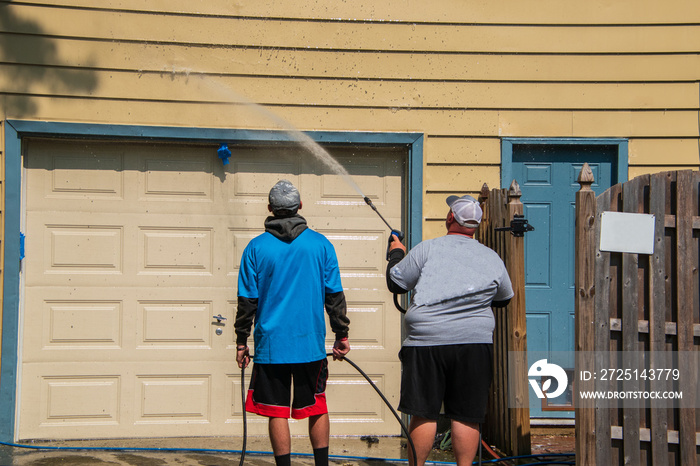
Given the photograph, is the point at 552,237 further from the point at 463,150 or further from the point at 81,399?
the point at 81,399

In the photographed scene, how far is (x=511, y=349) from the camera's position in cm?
487

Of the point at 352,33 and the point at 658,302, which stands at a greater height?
the point at 352,33

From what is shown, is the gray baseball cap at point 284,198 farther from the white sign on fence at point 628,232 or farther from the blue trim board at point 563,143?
the blue trim board at point 563,143

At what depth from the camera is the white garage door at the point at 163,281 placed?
556 cm

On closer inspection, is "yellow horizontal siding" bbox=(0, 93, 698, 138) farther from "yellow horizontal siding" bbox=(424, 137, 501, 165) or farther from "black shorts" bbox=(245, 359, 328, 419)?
"black shorts" bbox=(245, 359, 328, 419)

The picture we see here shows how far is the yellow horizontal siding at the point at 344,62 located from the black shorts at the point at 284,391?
264 cm

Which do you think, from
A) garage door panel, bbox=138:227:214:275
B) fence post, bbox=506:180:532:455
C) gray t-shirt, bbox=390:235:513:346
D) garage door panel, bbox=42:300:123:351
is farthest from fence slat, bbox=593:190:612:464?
garage door panel, bbox=42:300:123:351

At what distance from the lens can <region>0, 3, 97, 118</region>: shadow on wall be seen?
5.41 m

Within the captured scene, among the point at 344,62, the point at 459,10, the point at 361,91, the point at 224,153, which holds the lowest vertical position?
the point at 224,153

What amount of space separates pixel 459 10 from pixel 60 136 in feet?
11.4

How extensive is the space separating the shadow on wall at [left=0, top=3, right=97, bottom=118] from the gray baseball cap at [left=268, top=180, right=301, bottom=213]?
2281 millimetres

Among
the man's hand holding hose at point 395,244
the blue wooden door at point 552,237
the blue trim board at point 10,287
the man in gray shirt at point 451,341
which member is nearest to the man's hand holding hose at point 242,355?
the man in gray shirt at point 451,341

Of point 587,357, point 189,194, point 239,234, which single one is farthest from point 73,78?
point 587,357

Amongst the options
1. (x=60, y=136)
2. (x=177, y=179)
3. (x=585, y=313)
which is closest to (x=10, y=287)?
(x=60, y=136)
